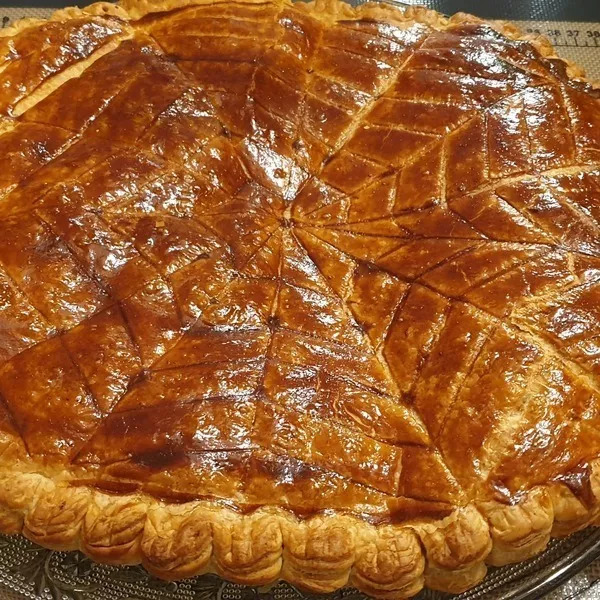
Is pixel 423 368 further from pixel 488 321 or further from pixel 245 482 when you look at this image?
pixel 245 482

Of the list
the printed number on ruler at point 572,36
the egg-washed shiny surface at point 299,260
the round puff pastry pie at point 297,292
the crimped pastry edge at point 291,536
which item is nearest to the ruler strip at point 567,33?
the printed number on ruler at point 572,36

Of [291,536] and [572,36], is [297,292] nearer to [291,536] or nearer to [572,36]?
[291,536]

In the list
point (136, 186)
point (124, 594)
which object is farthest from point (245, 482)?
point (136, 186)

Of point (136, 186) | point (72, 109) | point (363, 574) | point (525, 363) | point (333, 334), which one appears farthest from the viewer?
point (72, 109)

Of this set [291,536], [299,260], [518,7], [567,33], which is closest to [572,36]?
[567,33]

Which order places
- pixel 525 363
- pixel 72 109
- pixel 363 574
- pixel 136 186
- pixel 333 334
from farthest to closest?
pixel 72 109 → pixel 136 186 → pixel 333 334 → pixel 525 363 → pixel 363 574

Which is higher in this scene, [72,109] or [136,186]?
[72,109]
